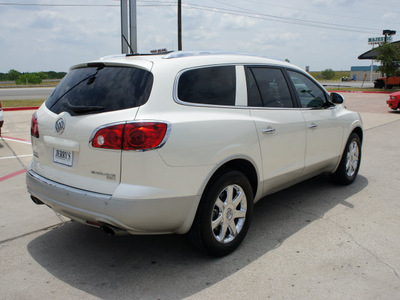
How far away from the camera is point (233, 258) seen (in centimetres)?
348

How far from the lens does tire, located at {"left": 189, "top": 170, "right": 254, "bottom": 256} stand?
3.22 metres

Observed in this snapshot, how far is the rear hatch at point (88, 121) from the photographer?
2.91 meters

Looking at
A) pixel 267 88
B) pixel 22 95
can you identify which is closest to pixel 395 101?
pixel 267 88

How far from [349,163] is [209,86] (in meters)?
3.08

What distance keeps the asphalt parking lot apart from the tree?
1388 inches

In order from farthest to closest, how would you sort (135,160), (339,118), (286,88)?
(339,118), (286,88), (135,160)

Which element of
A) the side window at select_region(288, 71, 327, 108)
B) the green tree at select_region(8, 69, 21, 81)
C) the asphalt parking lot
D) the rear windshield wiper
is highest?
the green tree at select_region(8, 69, 21, 81)

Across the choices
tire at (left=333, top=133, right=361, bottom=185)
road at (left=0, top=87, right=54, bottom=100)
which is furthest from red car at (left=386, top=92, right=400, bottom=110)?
road at (left=0, top=87, right=54, bottom=100)

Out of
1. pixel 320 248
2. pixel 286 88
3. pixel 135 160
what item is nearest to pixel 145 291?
pixel 135 160

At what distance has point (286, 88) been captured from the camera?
4305 mm

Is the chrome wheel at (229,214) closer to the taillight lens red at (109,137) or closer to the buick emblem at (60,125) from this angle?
the taillight lens red at (109,137)

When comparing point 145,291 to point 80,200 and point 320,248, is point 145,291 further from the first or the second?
point 320,248

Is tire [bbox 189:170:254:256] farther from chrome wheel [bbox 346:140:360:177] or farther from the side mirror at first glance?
chrome wheel [bbox 346:140:360:177]

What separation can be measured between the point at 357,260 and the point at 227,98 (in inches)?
72.4
